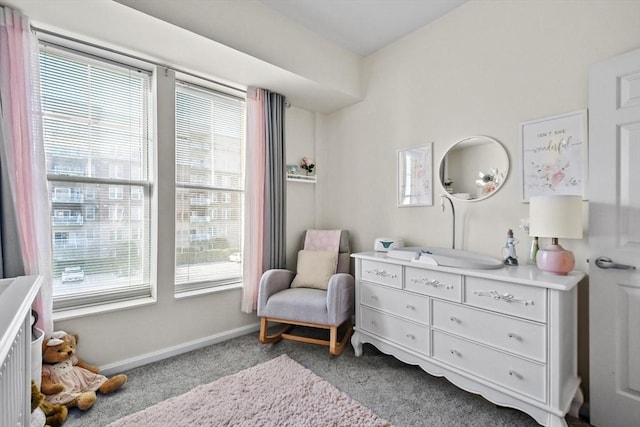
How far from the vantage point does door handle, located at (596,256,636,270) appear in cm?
155

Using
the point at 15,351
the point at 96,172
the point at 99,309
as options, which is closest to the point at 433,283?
the point at 15,351

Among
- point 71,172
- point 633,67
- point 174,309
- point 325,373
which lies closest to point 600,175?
point 633,67

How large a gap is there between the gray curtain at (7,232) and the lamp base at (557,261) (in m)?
3.02

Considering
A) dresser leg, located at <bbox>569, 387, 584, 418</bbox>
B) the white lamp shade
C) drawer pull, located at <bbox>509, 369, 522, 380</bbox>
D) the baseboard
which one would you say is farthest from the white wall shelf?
dresser leg, located at <bbox>569, 387, 584, 418</bbox>

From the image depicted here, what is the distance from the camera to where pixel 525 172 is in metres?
2.00

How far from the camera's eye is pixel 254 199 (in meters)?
2.85

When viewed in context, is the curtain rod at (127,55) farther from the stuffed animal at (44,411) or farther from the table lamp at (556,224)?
the table lamp at (556,224)

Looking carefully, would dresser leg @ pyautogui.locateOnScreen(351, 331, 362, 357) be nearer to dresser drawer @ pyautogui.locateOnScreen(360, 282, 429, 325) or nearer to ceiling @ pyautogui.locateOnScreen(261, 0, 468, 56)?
dresser drawer @ pyautogui.locateOnScreen(360, 282, 429, 325)

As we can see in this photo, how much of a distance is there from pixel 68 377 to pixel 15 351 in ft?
3.28

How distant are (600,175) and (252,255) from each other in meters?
2.55

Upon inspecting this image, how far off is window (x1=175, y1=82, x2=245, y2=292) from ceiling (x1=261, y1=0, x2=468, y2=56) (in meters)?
0.98

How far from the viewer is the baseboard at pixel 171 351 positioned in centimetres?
215

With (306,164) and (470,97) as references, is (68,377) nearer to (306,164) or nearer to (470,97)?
(306,164)

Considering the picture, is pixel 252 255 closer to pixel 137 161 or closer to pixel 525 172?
pixel 137 161
